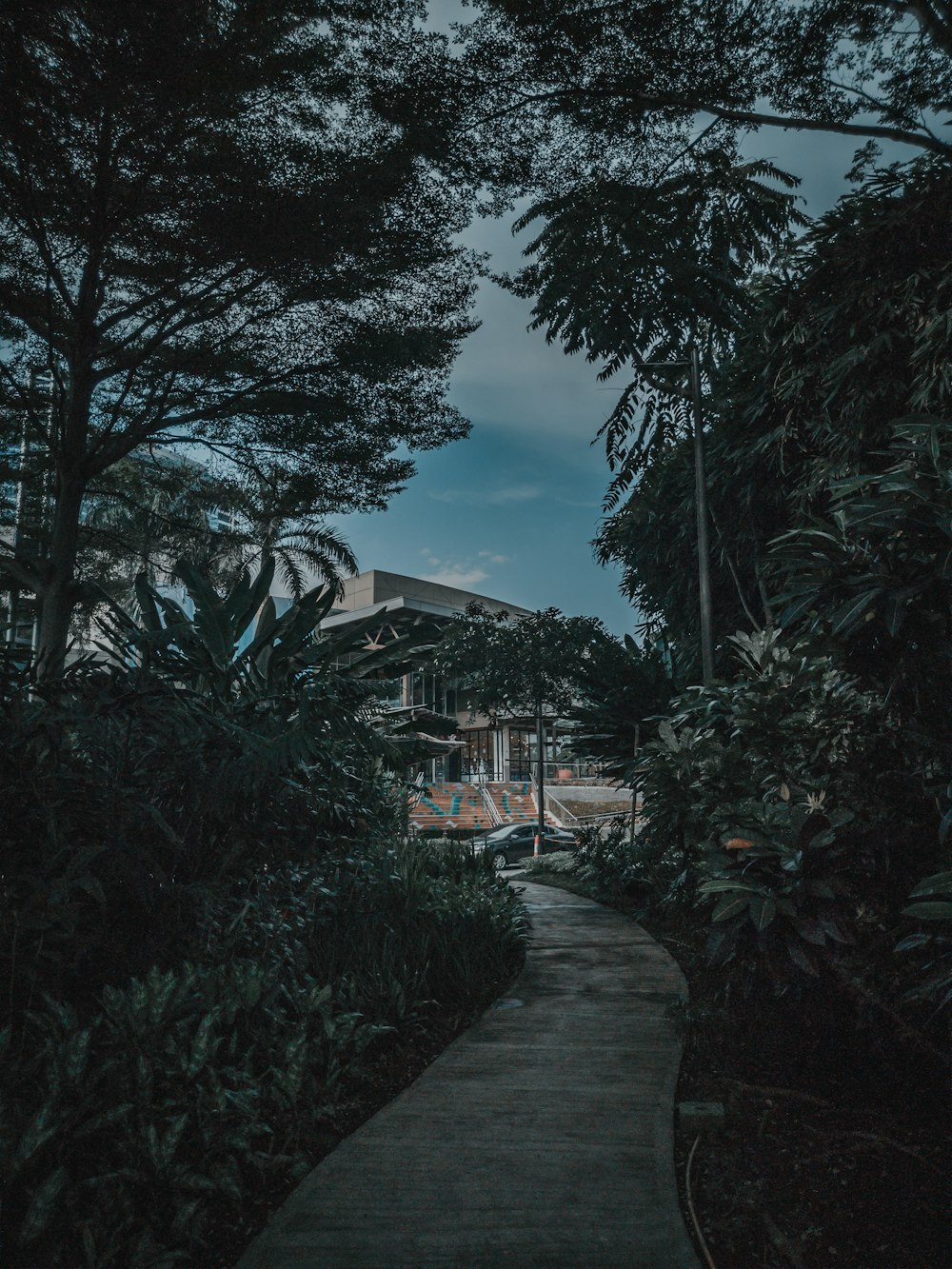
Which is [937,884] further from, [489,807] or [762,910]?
[489,807]

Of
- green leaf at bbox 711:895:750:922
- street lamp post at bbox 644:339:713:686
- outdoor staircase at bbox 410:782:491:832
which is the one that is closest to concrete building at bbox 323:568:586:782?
outdoor staircase at bbox 410:782:491:832

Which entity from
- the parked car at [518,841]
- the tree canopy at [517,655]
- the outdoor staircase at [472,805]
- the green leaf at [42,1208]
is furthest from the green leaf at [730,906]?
the outdoor staircase at [472,805]

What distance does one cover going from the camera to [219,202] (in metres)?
9.34

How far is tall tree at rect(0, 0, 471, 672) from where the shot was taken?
7621 mm

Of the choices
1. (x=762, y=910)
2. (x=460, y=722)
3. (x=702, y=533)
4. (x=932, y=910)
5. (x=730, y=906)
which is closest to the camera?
(x=932, y=910)

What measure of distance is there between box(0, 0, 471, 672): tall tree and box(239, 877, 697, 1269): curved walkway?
3514mm

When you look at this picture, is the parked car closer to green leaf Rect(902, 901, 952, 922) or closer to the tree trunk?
the tree trunk

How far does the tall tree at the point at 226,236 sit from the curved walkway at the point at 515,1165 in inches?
138

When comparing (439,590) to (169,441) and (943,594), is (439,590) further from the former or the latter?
(943,594)

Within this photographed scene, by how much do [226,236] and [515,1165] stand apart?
9261 mm

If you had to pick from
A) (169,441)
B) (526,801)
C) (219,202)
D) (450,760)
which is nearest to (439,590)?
(450,760)

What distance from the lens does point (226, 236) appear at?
31.2 ft

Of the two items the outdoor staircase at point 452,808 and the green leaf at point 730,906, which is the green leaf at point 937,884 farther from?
the outdoor staircase at point 452,808

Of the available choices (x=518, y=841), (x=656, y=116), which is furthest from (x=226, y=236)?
(x=518, y=841)
